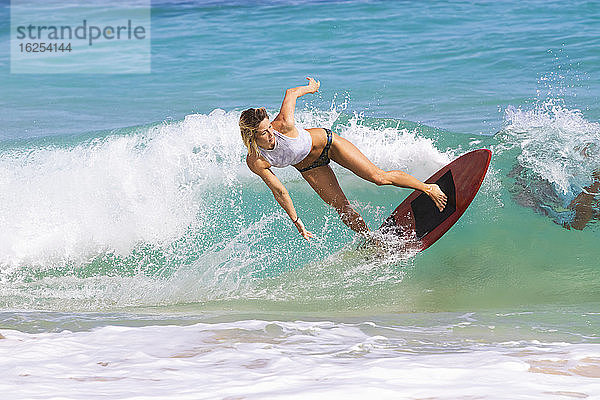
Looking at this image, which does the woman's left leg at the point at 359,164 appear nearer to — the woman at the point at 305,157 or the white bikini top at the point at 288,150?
the woman at the point at 305,157

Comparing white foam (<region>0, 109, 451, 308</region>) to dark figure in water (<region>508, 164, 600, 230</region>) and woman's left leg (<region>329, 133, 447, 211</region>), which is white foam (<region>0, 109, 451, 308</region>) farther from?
woman's left leg (<region>329, 133, 447, 211</region>)

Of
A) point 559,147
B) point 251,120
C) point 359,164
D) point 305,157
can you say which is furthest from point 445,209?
point 251,120

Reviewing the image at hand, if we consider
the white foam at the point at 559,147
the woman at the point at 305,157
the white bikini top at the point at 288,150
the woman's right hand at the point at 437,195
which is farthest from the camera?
the white foam at the point at 559,147

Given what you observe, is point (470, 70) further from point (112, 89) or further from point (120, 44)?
point (120, 44)

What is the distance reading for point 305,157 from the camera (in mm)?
5355

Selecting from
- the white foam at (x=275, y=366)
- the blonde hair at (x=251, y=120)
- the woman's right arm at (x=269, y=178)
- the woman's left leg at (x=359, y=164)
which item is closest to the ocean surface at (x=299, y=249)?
the white foam at (x=275, y=366)

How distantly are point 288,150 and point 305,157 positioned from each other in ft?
1.03

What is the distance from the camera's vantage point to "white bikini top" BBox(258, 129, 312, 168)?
16.4 feet

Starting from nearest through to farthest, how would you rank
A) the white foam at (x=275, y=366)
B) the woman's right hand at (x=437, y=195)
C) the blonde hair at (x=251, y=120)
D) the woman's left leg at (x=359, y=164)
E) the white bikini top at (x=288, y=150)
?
the white foam at (x=275, y=366) < the blonde hair at (x=251, y=120) < the white bikini top at (x=288, y=150) < the woman's left leg at (x=359, y=164) < the woman's right hand at (x=437, y=195)

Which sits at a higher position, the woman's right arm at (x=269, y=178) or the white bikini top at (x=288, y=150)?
the white bikini top at (x=288, y=150)

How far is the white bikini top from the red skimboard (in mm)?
1323

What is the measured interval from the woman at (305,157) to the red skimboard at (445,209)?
118 millimetres

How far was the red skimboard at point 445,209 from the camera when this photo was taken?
226 inches

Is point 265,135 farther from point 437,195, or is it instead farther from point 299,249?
point 299,249
